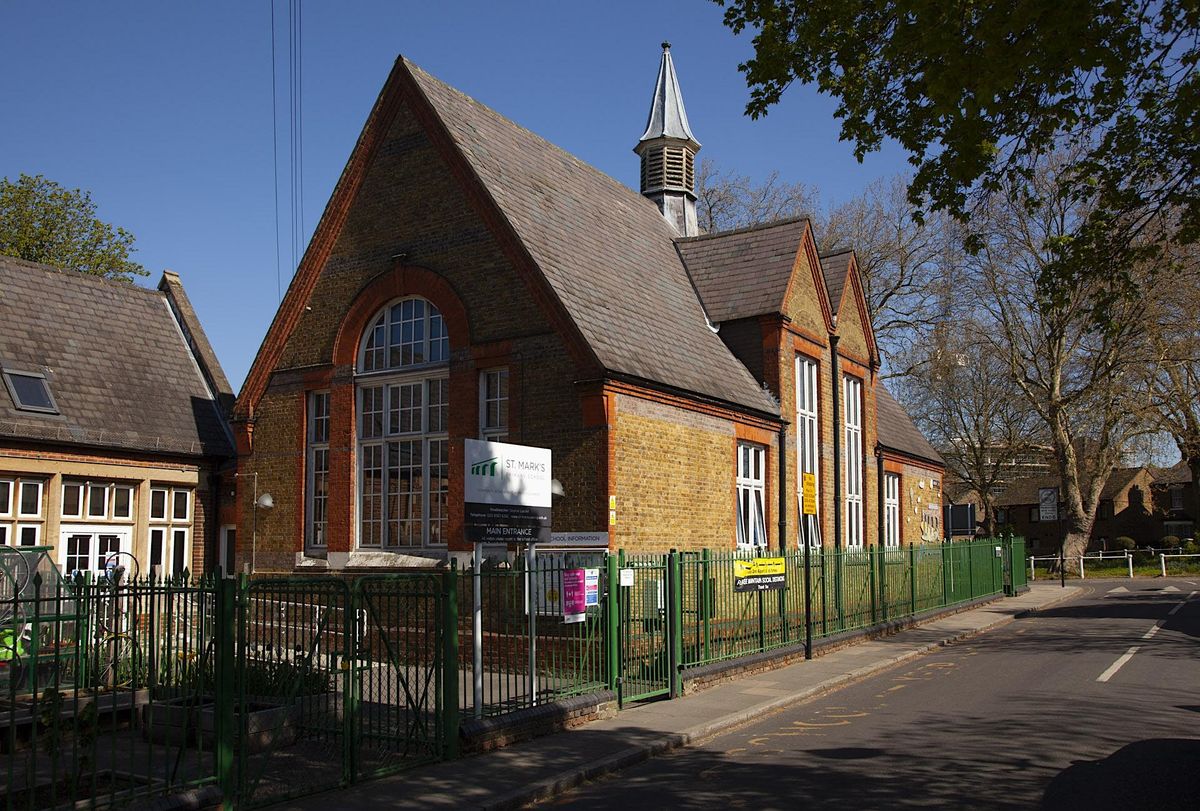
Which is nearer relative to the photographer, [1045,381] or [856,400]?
[856,400]

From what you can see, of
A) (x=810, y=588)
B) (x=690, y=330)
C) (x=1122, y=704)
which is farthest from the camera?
(x=690, y=330)

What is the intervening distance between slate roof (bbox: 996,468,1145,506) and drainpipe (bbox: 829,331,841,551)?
52.5 m

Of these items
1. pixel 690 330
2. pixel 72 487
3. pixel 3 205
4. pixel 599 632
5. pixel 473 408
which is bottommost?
pixel 599 632

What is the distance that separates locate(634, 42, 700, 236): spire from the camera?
95.9 ft

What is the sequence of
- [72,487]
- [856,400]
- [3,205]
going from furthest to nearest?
[3,205] → [856,400] → [72,487]

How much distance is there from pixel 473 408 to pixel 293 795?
9894mm

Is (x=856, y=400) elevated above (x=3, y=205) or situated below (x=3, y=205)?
below

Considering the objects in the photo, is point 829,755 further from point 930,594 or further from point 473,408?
point 930,594

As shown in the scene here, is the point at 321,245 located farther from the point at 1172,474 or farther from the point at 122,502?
the point at 1172,474

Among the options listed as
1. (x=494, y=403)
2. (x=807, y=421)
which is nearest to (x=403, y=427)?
(x=494, y=403)

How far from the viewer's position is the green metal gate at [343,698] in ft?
29.9

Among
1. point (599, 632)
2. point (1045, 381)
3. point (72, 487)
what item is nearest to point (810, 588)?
point (599, 632)

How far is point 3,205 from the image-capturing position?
3666 cm

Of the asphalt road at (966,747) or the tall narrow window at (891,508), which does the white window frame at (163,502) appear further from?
the tall narrow window at (891,508)
